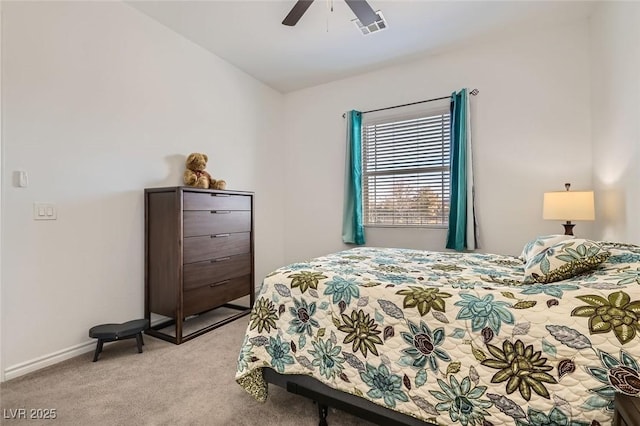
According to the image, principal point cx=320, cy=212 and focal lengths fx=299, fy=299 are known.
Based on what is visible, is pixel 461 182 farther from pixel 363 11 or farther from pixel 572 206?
pixel 363 11

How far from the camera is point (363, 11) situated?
2.07m

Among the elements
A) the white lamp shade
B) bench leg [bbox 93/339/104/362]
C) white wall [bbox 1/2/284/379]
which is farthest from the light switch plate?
the white lamp shade

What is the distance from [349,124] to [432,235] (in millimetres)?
1672

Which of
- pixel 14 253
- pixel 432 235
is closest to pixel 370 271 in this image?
pixel 432 235

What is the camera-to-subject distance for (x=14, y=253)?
1.89m

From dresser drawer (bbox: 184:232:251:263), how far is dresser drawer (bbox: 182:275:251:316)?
0.26 meters

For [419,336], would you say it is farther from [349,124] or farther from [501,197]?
[349,124]

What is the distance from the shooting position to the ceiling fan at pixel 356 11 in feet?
6.56

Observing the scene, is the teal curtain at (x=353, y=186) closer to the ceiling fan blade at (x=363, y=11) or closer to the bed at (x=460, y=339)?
the ceiling fan blade at (x=363, y=11)

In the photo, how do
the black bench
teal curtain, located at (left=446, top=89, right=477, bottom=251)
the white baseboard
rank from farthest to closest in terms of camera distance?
1. teal curtain, located at (left=446, top=89, right=477, bottom=251)
2. the black bench
3. the white baseboard

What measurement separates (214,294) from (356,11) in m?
2.55

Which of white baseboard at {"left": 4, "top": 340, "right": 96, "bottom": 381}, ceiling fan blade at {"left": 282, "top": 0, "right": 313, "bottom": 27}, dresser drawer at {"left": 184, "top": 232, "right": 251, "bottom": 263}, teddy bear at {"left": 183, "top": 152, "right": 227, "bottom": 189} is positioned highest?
ceiling fan blade at {"left": 282, "top": 0, "right": 313, "bottom": 27}

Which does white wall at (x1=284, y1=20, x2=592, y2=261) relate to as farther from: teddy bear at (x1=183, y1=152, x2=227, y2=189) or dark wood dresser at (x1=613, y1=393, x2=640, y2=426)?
dark wood dresser at (x1=613, y1=393, x2=640, y2=426)

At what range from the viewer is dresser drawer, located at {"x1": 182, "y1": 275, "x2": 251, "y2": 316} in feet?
8.13
